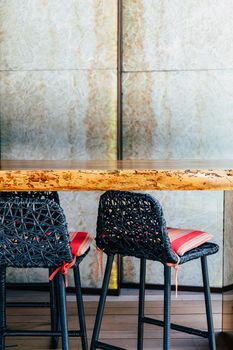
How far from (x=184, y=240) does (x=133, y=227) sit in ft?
0.85

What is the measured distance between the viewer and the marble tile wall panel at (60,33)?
3811mm

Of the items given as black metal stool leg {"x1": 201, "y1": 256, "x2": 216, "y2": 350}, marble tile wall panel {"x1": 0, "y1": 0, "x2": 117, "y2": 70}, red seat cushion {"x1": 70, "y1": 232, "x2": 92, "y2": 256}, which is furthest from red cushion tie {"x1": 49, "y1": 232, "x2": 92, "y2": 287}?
marble tile wall panel {"x1": 0, "y1": 0, "x2": 117, "y2": 70}

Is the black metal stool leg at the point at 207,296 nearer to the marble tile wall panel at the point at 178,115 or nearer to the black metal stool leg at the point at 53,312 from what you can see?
the black metal stool leg at the point at 53,312

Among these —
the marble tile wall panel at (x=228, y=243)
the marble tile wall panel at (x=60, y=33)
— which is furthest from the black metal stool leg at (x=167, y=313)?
the marble tile wall panel at (x=60, y=33)

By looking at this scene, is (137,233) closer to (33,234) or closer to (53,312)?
(33,234)

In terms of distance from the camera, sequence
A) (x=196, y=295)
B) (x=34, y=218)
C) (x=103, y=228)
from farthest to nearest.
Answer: (x=196, y=295), (x=103, y=228), (x=34, y=218)

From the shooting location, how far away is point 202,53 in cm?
384

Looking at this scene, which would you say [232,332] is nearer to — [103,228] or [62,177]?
[103,228]

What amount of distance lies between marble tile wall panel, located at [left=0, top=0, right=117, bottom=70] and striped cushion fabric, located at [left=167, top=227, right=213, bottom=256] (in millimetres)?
1860

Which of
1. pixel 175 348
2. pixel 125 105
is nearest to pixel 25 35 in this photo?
pixel 125 105

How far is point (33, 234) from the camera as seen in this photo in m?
2.03

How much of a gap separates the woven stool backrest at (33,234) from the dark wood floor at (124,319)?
1004 mm

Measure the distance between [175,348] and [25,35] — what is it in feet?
8.11

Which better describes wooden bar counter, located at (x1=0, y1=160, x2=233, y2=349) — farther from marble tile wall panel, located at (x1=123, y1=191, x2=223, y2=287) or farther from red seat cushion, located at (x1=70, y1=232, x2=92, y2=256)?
marble tile wall panel, located at (x1=123, y1=191, x2=223, y2=287)
